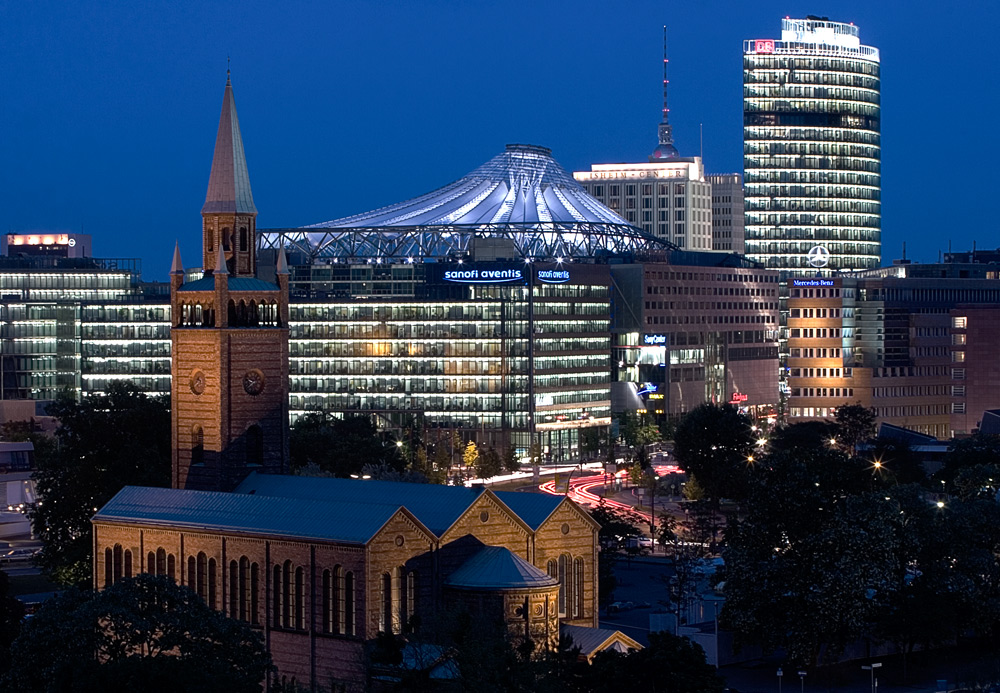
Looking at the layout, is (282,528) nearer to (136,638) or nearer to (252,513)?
(252,513)

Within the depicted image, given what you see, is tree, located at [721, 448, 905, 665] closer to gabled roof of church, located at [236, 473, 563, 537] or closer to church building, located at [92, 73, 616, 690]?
church building, located at [92, 73, 616, 690]

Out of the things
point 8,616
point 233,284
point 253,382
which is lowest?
point 8,616

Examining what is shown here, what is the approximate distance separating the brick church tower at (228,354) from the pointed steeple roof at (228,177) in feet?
0.21

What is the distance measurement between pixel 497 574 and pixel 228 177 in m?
38.4

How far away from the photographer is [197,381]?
419ft

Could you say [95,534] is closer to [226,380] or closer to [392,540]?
[226,380]

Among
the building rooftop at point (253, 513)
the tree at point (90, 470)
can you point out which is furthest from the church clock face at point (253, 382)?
the tree at point (90, 470)

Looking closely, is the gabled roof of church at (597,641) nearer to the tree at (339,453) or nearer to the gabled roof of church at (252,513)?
the gabled roof of church at (252,513)

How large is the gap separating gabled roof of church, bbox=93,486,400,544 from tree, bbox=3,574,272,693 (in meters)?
12.2

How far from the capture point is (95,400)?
6663 inches

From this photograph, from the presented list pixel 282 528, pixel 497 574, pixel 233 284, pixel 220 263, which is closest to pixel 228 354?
pixel 233 284

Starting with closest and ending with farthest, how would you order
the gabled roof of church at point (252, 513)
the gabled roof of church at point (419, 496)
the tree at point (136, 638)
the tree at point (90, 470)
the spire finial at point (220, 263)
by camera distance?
the tree at point (136, 638)
the gabled roof of church at point (252, 513)
the gabled roof of church at point (419, 496)
the spire finial at point (220, 263)
the tree at point (90, 470)

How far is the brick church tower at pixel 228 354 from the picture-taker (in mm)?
126250

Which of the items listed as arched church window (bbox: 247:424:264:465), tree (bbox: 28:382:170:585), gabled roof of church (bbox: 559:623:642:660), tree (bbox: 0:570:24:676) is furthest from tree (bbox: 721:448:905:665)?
tree (bbox: 28:382:170:585)
